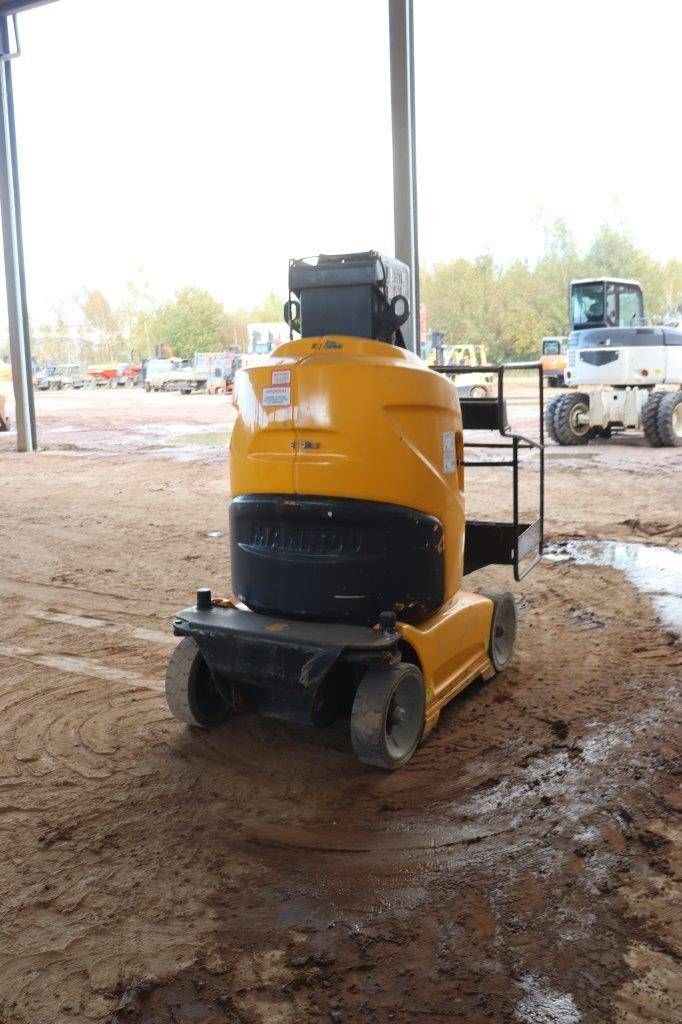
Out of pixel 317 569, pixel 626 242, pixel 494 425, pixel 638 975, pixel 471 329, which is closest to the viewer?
pixel 638 975

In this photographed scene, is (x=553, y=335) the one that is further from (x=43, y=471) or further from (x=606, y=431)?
(x=43, y=471)

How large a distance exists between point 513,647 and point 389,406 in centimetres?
159

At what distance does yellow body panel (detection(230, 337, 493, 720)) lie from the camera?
9.77 ft

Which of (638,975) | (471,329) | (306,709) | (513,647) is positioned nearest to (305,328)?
(306,709)

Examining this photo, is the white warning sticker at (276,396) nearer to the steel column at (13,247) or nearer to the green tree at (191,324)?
the steel column at (13,247)

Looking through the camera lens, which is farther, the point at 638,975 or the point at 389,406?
the point at 389,406

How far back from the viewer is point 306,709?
312cm

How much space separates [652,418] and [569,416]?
1192 millimetres

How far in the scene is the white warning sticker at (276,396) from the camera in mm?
3043

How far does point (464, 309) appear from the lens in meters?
23.8

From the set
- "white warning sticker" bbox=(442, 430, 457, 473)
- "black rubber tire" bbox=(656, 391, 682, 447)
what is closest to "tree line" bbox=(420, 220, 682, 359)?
"black rubber tire" bbox=(656, 391, 682, 447)

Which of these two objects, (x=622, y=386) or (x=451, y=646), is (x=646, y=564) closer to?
(x=451, y=646)

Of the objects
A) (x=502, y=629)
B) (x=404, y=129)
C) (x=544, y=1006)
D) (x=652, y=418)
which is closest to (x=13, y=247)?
(x=404, y=129)

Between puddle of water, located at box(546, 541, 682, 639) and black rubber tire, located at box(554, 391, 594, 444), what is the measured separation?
7.27 meters
